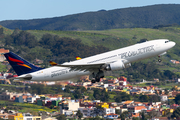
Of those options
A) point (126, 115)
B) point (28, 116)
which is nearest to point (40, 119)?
point (28, 116)

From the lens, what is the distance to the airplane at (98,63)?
60.6 metres

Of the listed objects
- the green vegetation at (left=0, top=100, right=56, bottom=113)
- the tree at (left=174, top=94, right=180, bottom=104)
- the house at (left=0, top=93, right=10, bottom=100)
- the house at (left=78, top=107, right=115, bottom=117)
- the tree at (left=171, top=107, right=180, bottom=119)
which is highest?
the house at (left=0, top=93, right=10, bottom=100)

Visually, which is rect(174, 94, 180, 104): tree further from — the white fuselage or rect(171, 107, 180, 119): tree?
the white fuselage

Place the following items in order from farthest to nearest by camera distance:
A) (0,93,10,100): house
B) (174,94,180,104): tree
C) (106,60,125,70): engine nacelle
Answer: (174,94,180,104): tree, (0,93,10,100): house, (106,60,125,70): engine nacelle

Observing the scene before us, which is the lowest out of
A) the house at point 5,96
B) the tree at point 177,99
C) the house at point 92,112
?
the house at point 92,112

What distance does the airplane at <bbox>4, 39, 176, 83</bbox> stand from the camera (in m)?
60.6

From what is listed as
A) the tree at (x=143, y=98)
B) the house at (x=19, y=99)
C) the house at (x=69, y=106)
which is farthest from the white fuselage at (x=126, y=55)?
the tree at (x=143, y=98)

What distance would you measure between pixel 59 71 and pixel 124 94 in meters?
137

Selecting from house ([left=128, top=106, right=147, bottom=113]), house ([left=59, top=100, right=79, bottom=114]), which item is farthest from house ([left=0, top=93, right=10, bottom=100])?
house ([left=128, top=106, right=147, bottom=113])

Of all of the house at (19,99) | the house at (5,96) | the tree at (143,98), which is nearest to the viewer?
the house at (19,99)

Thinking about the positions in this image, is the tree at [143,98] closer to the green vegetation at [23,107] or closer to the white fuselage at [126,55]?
the green vegetation at [23,107]

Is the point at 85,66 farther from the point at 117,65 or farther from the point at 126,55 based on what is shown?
the point at 126,55

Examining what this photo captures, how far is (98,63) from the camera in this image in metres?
59.8

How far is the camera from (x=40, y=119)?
13312 centimetres
